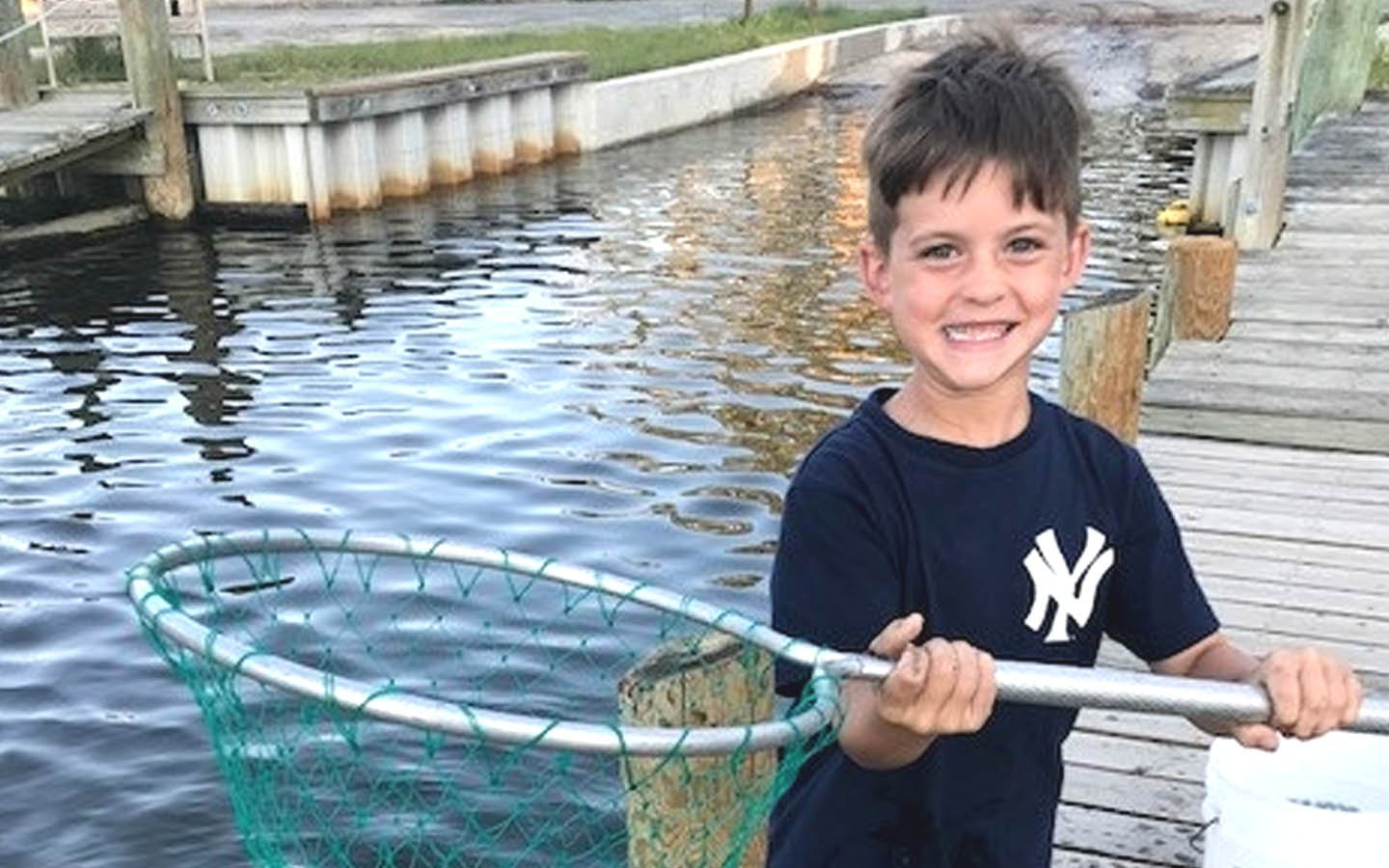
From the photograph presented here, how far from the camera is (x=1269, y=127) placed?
9938 millimetres

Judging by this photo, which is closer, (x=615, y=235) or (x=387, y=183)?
(x=615, y=235)

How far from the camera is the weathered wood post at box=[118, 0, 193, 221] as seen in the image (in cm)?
1598

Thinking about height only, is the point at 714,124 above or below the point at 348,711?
below

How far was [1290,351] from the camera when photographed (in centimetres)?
795

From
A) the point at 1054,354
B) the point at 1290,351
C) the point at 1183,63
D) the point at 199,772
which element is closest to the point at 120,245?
the point at 1054,354

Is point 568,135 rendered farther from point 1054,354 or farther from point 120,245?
point 1054,354

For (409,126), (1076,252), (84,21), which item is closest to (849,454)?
(1076,252)

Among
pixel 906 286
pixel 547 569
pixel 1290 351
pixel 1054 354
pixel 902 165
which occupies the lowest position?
pixel 1054 354

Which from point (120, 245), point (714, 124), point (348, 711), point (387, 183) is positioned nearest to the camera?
point (348, 711)

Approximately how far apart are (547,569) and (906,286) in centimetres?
83

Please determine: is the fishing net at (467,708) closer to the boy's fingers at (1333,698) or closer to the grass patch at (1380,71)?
the boy's fingers at (1333,698)

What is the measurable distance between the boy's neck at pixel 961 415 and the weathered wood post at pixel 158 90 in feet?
50.9

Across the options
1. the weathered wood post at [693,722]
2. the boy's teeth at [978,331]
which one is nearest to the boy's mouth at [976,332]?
the boy's teeth at [978,331]

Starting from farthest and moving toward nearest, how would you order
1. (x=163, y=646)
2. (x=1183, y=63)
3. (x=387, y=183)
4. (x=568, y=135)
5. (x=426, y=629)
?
1. (x=1183, y=63)
2. (x=568, y=135)
3. (x=387, y=183)
4. (x=426, y=629)
5. (x=163, y=646)
